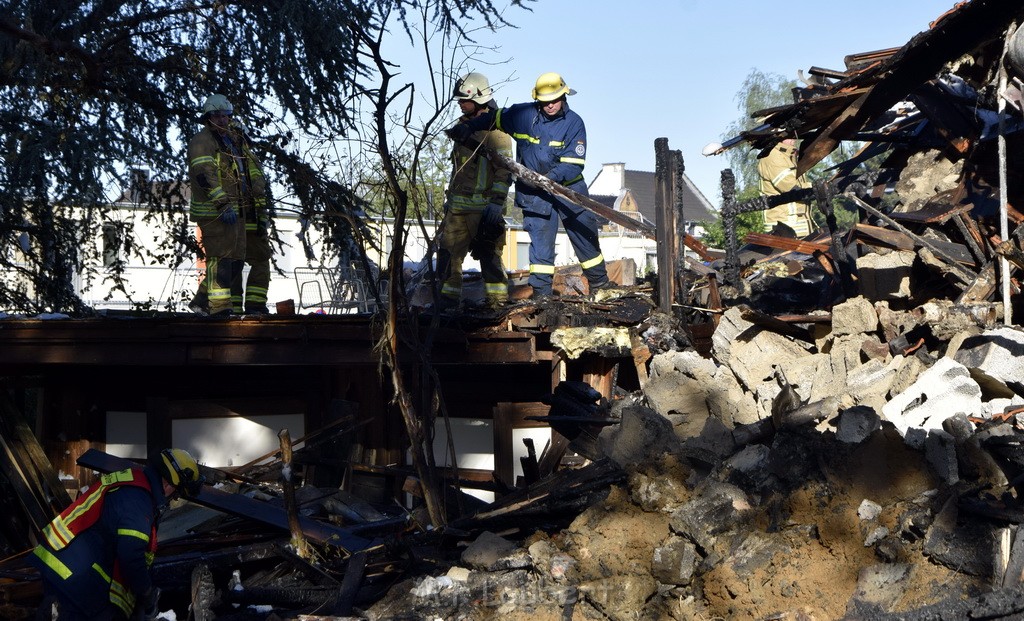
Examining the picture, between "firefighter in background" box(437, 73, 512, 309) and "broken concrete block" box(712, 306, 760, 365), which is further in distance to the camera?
"firefighter in background" box(437, 73, 512, 309)

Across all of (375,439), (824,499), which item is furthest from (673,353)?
(375,439)

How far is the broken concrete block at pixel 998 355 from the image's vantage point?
6.28 meters

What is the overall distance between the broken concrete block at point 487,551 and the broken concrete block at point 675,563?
94 centimetres

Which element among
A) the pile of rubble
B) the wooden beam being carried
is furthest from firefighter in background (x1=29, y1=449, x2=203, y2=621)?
the wooden beam being carried

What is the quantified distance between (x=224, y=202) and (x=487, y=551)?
14.0 feet

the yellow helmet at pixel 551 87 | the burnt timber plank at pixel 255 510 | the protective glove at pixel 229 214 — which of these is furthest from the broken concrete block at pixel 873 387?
the protective glove at pixel 229 214

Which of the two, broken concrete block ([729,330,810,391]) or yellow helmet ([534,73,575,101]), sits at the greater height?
yellow helmet ([534,73,575,101])

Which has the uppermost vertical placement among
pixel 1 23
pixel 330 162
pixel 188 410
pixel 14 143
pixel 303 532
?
pixel 1 23

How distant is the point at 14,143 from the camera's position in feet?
31.9

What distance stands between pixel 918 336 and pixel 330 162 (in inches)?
174

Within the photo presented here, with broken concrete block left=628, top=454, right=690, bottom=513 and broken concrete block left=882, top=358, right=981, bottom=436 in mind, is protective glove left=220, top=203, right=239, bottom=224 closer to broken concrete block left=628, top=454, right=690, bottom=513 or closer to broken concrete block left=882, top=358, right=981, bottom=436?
broken concrete block left=628, top=454, right=690, bottom=513

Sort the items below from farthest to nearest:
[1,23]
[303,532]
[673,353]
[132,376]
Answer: [132,376] → [1,23] → [673,353] → [303,532]

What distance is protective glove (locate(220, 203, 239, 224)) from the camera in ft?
28.3

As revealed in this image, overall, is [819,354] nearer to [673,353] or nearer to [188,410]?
[673,353]
